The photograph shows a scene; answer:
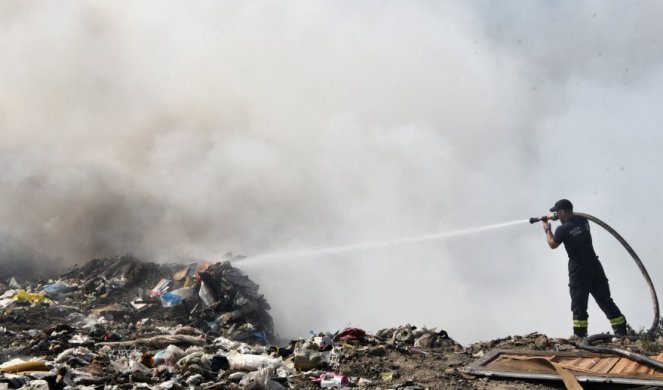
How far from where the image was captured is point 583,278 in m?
6.90

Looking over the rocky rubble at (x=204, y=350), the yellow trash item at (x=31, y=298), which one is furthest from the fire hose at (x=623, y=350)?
the yellow trash item at (x=31, y=298)

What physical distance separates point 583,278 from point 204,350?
447 cm

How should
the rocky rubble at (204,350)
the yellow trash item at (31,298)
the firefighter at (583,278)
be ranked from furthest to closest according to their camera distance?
the yellow trash item at (31,298), the firefighter at (583,278), the rocky rubble at (204,350)

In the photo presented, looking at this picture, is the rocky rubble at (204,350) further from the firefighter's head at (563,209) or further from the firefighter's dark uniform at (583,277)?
the firefighter's head at (563,209)

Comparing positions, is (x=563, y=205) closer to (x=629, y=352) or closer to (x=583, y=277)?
(x=583, y=277)

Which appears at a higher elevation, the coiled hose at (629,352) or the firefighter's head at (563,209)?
the firefighter's head at (563,209)

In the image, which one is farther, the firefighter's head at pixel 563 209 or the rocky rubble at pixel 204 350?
the firefighter's head at pixel 563 209

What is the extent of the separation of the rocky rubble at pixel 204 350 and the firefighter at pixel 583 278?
2.26 ft

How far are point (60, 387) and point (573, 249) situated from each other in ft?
18.6

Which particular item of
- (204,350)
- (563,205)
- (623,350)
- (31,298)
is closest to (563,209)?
(563,205)

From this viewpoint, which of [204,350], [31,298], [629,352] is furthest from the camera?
[31,298]

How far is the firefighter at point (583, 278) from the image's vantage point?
6768 millimetres

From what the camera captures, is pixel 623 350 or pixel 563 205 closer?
pixel 623 350

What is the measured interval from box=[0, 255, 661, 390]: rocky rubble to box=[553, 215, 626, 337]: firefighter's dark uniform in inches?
28.6
